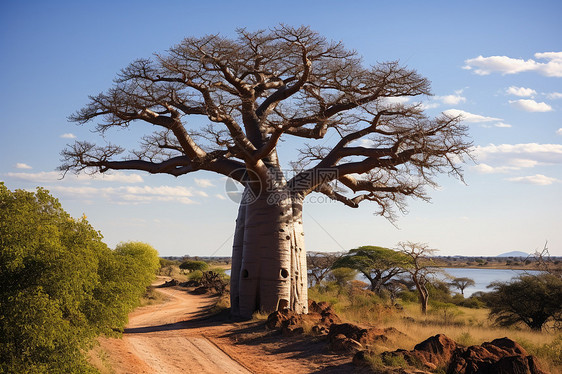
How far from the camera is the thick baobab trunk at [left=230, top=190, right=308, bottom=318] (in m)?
10.3

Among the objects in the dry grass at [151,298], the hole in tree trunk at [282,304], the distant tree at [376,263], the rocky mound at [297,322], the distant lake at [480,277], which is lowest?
the distant lake at [480,277]

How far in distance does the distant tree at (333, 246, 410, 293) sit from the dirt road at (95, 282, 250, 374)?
369 inches

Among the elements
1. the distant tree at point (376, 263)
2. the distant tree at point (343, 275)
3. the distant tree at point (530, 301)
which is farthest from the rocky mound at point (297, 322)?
the distant tree at point (343, 275)

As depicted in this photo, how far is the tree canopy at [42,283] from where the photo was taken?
4.27m

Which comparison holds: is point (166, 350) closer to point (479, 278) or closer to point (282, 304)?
point (282, 304)

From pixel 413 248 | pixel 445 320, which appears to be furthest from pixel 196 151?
pixel 413 248

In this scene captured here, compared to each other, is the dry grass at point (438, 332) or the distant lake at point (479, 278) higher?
the dry grass at point (438, 332)

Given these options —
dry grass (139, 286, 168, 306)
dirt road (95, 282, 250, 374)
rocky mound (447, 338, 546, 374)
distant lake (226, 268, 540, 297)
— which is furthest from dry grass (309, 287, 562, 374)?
distant lake (226, 268, 540, 297)

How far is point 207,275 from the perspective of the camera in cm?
2262

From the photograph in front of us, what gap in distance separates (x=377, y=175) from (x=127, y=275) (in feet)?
24.1

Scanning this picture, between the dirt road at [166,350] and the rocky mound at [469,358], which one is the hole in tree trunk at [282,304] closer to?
the dirt road at [166,350]

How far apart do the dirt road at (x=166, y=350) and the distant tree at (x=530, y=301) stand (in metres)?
7.89

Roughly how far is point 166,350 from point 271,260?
10.5 feet

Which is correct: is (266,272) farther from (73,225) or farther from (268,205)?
(73,225)
